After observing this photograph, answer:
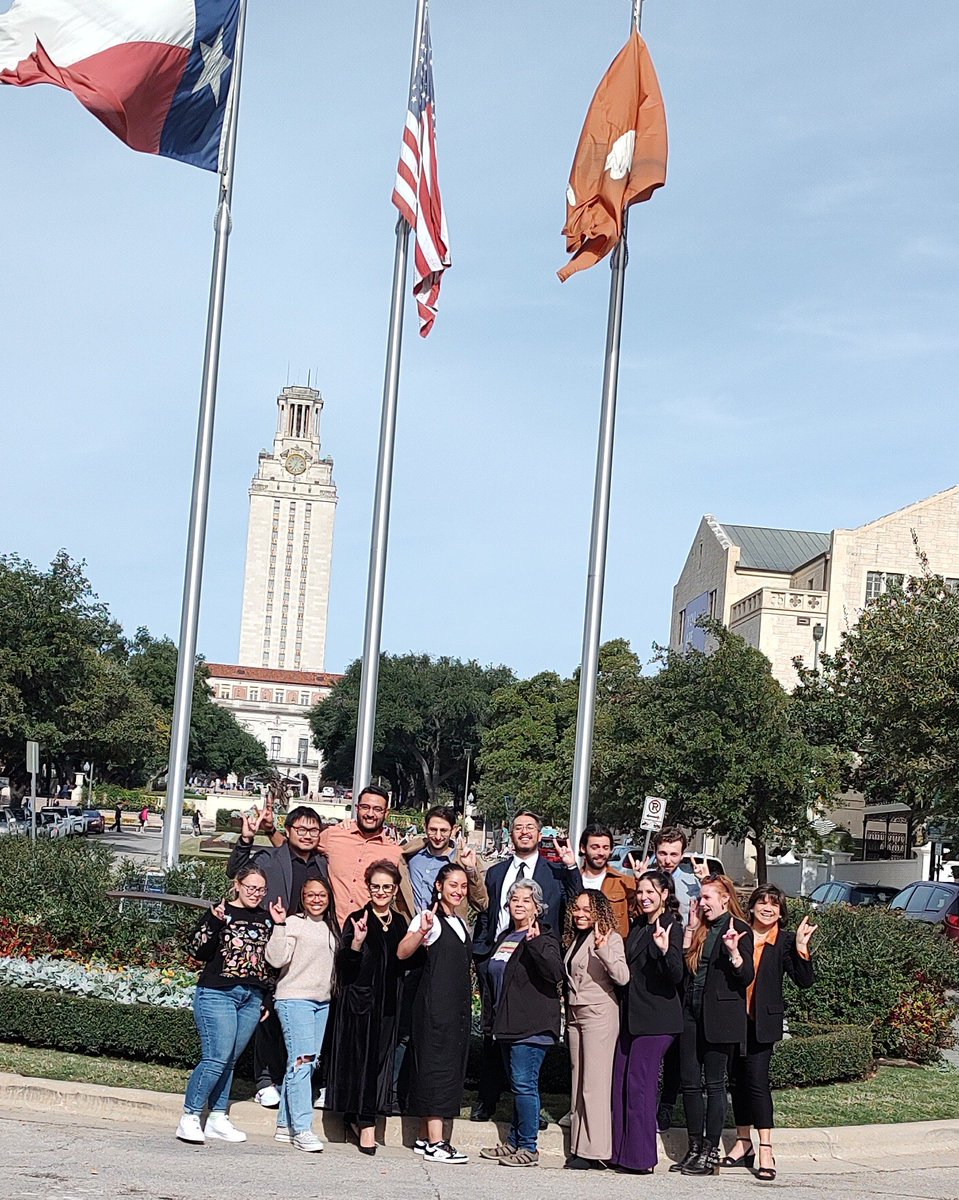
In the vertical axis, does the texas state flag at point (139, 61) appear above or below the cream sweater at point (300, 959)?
above

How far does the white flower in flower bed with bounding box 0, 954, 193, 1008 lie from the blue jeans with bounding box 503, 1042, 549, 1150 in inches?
124

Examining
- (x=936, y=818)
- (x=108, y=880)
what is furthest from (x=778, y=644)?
(x=108, y=880)

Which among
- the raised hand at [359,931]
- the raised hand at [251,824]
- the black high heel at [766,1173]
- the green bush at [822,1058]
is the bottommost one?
the black high heel at [766,1173]

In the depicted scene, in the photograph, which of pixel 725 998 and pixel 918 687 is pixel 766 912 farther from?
pixel 918 687

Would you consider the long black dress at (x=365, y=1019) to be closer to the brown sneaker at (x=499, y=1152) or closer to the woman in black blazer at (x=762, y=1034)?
the brown sneaker at (x=499, y=1152)

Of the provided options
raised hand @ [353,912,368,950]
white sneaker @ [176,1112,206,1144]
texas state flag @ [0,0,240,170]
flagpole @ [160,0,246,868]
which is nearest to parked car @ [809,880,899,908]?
flagpole @ [160,0,246,868]

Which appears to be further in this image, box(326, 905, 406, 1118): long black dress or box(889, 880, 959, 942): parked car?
box(889, 880, 959, 942): parked car

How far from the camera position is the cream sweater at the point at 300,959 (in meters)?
9.37

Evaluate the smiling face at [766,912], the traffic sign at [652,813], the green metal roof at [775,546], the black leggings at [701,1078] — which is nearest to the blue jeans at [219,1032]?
the black leggings at [701,1078]

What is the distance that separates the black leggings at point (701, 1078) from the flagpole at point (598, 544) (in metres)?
6.48

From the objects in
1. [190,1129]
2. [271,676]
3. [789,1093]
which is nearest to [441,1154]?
[190,1129]

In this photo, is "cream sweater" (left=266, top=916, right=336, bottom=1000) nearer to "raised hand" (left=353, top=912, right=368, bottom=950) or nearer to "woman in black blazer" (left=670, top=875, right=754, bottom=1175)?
"raised hand" (left=353, top=912, right=368, bottom=950)

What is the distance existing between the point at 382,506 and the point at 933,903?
12088mm

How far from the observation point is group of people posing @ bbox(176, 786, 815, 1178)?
9.29 meters
